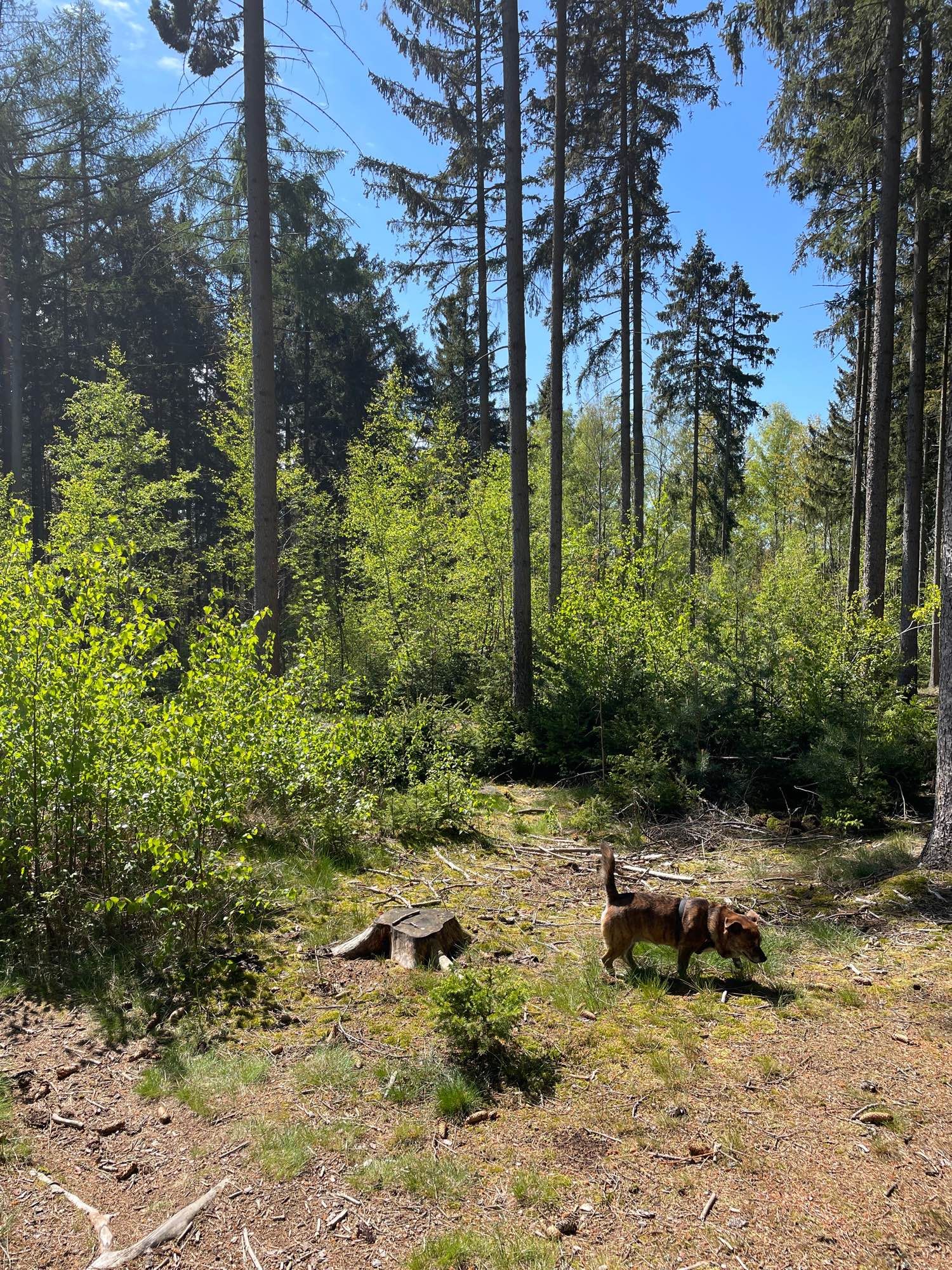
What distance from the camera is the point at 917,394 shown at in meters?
11.9

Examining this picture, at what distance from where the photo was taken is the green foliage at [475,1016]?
3.30m

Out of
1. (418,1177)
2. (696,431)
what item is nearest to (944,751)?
(418,1177)

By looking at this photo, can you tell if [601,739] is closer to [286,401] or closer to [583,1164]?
[583,1164]

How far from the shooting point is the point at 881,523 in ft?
36.3

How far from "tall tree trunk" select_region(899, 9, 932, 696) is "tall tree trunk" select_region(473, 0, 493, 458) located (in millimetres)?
7911

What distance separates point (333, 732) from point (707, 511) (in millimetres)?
26101

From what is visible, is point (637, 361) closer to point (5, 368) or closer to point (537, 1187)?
point (537, 1187)

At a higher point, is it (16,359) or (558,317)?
(16,359)

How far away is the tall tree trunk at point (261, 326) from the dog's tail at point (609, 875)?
553 cm

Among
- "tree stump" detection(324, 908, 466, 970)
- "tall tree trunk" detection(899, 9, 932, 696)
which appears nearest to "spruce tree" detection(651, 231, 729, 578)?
"tall tree trunk" detection(899, 9, 932, 696)

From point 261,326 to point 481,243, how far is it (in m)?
10.7

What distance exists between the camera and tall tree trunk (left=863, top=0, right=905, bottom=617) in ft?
32.4

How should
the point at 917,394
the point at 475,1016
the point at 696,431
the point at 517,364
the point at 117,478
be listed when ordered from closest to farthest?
1. the point at 475,1016
2. the point at 517,364
3. the point at 917,394
4. the point at 117,478
5. the point at 696,431

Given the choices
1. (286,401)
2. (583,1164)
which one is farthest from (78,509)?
(583,1164)
